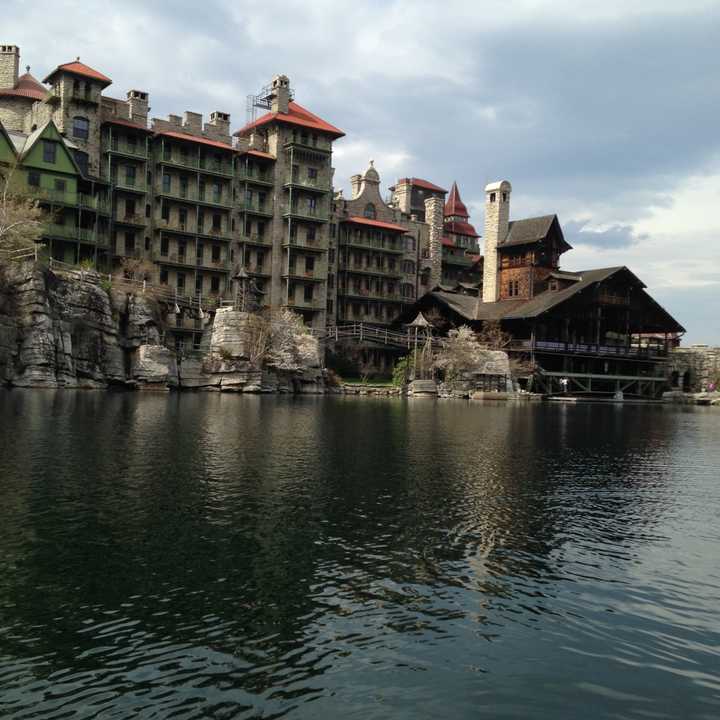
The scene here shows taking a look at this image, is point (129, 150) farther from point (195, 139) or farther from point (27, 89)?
point (27, 89)

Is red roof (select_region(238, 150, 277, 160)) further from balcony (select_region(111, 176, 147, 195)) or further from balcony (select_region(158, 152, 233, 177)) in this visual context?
balcony (select_region(111, 176, 147, 195))

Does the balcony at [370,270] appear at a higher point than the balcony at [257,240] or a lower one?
lower

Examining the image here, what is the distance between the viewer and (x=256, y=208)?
9125 cm

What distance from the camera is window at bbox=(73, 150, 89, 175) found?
7800cm

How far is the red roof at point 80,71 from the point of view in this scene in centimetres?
7725

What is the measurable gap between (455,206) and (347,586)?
124709 mm

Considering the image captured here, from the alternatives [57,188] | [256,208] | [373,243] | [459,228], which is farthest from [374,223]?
[57,188]

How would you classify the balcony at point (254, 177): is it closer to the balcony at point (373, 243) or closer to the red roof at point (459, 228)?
the balcony at point (373, 243)

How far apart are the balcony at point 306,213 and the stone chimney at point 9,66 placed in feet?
114

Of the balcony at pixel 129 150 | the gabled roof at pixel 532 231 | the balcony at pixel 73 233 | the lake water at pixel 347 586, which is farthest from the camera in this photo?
the gabled roof at pixel 532 231

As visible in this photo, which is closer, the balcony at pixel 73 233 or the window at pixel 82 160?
the balcony at pixel 73 233

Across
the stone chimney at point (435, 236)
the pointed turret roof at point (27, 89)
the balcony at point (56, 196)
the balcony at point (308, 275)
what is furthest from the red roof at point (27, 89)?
the stone chimney at point (435, 236)

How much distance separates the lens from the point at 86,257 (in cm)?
7950

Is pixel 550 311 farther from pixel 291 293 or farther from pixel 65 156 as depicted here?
pixel 65 156
